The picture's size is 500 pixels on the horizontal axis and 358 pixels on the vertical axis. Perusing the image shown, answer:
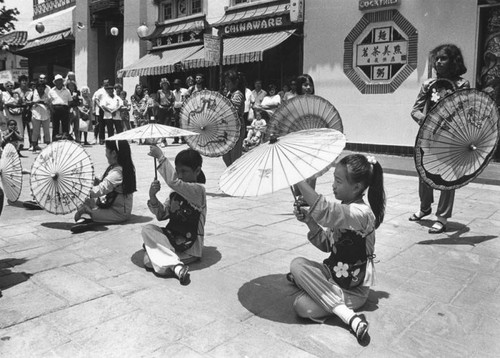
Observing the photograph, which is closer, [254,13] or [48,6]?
[254,13]

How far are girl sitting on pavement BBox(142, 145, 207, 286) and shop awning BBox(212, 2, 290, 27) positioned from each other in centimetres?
1066

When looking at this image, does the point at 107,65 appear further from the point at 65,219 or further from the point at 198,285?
the point at 198,285

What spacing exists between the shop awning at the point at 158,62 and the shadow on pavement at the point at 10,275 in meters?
13.3

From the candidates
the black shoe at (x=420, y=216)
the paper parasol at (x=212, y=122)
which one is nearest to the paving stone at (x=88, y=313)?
the paper parasol at (x=212, y=122)

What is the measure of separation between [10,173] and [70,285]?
1389 mm

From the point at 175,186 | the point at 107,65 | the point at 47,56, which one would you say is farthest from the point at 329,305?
the point at 47,56

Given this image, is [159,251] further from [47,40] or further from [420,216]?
[47,40]

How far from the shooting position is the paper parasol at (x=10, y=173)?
4020mm

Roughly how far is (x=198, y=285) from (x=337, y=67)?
973 cm

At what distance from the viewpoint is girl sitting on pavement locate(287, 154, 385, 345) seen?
2.52m

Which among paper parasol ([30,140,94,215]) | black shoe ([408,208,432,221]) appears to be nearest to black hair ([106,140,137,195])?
paper parasol ([30,140,94,215])

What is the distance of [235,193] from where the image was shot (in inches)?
93.4

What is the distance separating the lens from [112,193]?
15.8 ft

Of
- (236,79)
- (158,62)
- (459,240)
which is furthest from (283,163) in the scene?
(158,62)
